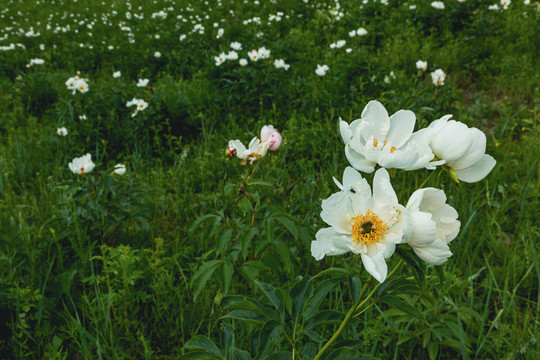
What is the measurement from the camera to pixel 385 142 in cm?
91

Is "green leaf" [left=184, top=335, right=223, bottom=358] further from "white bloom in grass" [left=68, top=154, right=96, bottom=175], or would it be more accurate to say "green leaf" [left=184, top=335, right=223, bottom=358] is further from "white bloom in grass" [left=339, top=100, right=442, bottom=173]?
"white bloom in grass" [left=68, top=154, right=96, bottom=175]

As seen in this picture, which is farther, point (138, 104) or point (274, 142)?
point (138, 104)

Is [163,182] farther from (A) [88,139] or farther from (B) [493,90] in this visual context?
(B) [493,90]

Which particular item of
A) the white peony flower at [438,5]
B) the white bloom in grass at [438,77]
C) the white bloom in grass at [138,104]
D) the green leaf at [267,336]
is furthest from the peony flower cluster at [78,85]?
the white peony flower at [438,5]

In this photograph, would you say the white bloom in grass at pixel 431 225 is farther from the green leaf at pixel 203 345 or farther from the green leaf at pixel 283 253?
the green leaf at pixel 283 253

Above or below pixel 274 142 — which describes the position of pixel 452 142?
above

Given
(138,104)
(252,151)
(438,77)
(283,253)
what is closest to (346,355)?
(283,253)

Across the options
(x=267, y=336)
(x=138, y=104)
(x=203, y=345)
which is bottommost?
(x=138, y=104)

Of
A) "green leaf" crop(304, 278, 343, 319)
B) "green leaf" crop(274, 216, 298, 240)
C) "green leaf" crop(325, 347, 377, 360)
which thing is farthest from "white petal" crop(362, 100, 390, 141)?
"green leaf" crop(274, 216, 298, 240)

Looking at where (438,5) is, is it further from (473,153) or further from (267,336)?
(267,336)

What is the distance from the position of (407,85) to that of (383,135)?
2.76m

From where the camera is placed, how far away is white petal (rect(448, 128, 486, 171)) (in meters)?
0.82

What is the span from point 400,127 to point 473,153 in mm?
168

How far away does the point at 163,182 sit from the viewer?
2.72m
